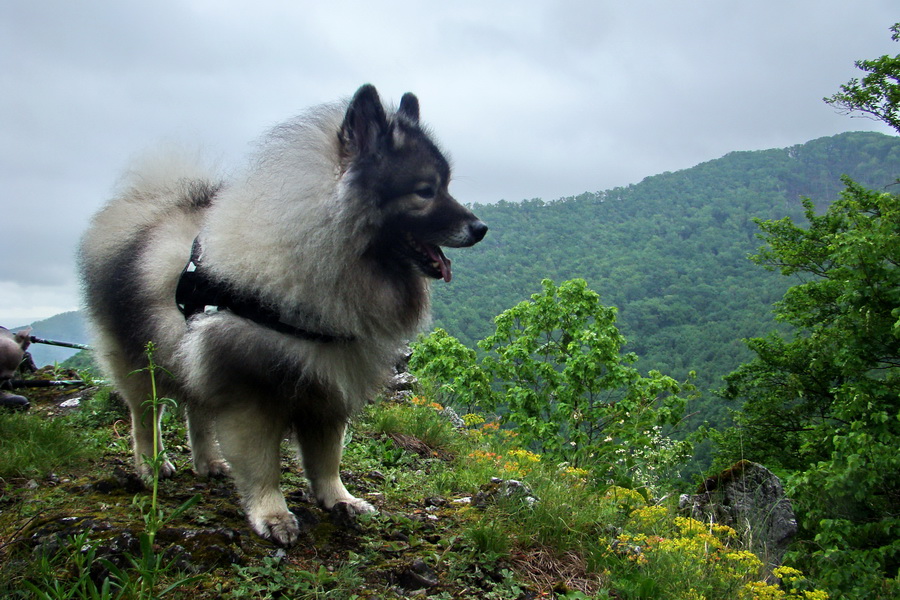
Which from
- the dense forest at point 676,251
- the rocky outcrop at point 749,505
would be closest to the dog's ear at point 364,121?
the rocky outcrop at point 749,505

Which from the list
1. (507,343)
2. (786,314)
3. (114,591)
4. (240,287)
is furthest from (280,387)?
(786,314)

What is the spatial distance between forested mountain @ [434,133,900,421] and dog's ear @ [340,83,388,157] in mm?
20295

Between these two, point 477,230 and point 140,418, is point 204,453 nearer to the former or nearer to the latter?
point 140,418

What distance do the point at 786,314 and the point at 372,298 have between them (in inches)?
699

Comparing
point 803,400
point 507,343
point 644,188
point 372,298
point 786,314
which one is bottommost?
point 803,400

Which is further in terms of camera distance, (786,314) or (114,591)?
(786,314)

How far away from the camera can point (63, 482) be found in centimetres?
330

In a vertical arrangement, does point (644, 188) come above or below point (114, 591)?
above

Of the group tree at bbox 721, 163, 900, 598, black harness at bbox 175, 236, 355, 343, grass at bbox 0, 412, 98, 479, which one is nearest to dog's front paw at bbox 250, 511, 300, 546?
black harness at bbox 175, 236, 355, 343

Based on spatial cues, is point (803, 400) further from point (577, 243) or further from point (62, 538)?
point (577, 243)

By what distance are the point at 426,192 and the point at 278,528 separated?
5.98 ft

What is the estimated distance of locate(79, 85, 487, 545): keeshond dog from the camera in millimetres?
2729

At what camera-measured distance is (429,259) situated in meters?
2.96

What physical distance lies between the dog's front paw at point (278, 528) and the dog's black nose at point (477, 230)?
169 centimetres
